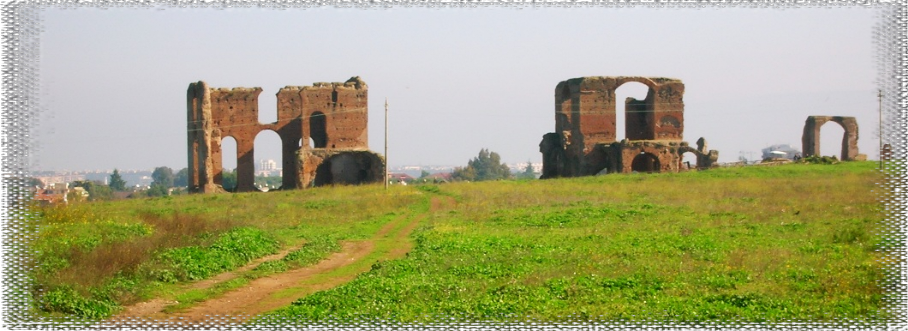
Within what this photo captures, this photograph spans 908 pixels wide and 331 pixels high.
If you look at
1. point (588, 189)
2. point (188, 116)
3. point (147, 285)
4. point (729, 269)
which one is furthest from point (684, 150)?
point (147, 285)

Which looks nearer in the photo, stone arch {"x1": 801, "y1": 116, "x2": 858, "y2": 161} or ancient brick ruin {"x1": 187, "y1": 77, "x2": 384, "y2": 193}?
ancient brick ruin {"x1": 187, "y1": 77, "x2": 384, "y2": 193}

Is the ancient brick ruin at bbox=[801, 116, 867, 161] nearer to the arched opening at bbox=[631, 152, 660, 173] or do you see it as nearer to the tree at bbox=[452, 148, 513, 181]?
the arched opening at bbox=[631, 152, 660, 173]

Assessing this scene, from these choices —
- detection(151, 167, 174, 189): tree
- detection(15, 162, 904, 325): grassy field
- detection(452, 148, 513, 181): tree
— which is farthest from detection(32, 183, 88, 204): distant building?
detection(151, 167, 174, 189): tree

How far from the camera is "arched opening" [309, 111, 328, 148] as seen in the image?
47.3 m

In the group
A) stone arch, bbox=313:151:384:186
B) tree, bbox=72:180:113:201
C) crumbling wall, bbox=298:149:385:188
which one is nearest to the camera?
tree, bbox=72:180:113:201

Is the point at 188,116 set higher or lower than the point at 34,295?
higher

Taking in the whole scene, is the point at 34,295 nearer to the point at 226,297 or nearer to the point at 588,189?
the point at 226,297

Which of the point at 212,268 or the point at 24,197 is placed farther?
A: the point at 212,268

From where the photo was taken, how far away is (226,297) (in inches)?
547

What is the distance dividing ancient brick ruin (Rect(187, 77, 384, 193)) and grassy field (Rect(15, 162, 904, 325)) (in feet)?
53.1

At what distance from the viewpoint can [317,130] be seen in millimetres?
47906

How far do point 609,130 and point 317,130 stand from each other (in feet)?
50.5

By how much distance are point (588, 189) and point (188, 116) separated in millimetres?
21495

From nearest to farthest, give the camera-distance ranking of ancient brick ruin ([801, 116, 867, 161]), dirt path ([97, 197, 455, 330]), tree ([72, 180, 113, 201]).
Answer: dirt path ([97, 197, 455, 330]) < tree ([72, 180, 113, 201]) < ancient brick ruin ([801, 116, 867, 161])
